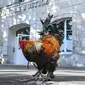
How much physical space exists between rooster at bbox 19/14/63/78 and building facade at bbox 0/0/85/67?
1189cm

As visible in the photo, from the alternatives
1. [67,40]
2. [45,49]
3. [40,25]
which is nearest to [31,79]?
[45,49]

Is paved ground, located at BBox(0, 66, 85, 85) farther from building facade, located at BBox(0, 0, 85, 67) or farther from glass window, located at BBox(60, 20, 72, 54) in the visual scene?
glass window, located at BBox(60, 20, 72, 54)

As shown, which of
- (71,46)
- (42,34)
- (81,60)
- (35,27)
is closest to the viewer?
(42,34)

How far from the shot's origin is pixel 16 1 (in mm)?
25703

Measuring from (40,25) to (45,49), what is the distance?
640 inches

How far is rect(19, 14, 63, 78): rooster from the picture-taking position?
636 cm

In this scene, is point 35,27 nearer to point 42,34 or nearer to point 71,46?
point 71,46

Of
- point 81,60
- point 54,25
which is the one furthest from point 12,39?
point 54,25

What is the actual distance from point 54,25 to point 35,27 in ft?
52.9

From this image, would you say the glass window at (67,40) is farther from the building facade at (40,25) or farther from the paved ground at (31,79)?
the paved ground at (31,79)

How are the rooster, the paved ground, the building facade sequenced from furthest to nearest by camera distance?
1. the building facade
2. the paved ground
3. the rooster

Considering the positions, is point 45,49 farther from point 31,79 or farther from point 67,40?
point 67,40

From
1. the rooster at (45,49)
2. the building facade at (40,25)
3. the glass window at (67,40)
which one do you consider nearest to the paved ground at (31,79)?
the rooster at (45,49)

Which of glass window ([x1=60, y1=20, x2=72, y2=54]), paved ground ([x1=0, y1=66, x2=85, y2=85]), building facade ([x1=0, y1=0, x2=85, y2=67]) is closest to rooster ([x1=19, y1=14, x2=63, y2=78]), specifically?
paved ground ([x1=0, y1=66, x2=85, y2=85])
